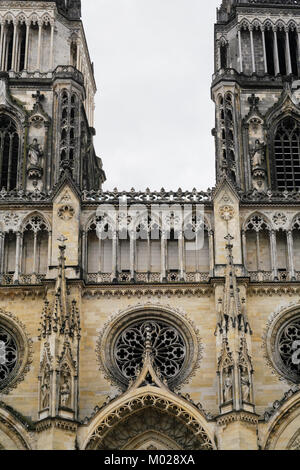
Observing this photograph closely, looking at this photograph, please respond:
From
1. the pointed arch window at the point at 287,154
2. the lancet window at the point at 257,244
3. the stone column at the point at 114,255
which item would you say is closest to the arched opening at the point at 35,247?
the stone column at the point at 114,255

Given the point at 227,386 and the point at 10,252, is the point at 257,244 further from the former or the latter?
the point at 10,252

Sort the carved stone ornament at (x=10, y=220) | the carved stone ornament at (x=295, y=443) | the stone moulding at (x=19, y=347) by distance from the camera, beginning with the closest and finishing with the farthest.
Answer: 1. the carved stone ornament at (x=295, y=443)
2. the stone moulding at (x=19, y=347)
3. the carved stone ornament at (x=10, y=220)

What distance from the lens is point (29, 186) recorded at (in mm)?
33375

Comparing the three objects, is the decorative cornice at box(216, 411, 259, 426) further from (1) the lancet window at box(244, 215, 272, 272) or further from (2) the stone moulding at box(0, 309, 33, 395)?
(2) the stone moulding at box(0, 309, 33, 395)

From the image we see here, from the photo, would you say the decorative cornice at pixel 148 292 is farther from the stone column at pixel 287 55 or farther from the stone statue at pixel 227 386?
the stone column at pixel 287 55

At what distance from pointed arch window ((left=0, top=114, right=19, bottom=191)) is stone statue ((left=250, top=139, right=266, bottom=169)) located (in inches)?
356

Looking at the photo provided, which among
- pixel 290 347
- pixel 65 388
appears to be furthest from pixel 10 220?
pixel 290 347

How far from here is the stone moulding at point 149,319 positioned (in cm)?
2906

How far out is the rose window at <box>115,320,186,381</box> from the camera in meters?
29.6

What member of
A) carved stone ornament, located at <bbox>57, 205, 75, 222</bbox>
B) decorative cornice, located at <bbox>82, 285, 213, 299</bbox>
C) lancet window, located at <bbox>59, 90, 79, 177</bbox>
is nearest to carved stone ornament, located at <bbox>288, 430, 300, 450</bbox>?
decorative cornice, located at <bbox>82, 285, 213, 299</bbox>

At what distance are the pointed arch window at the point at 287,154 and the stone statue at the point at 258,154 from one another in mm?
695

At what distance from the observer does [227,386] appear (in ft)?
89.3

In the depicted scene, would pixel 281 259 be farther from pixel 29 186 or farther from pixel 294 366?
pixel 29 186

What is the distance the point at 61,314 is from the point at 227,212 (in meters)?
7.18
